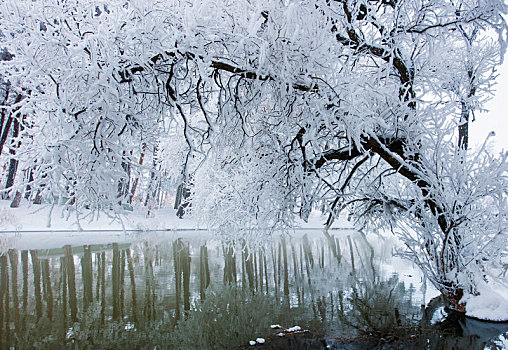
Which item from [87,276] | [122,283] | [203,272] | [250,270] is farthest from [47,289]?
[250,270]

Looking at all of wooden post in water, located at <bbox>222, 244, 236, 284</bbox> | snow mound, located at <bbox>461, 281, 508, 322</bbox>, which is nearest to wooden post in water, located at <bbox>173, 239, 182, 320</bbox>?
wooden post in water, located at <bbox>222, 244, 236, 284</bbox>

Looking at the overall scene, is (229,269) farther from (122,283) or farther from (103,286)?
(103,286)

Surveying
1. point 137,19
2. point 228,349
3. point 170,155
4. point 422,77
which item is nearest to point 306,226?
point 170,155

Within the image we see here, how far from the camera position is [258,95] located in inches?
189

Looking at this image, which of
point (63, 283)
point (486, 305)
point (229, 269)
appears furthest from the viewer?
point (229, 269)

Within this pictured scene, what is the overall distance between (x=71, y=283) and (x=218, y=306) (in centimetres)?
389

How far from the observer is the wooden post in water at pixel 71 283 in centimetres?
679

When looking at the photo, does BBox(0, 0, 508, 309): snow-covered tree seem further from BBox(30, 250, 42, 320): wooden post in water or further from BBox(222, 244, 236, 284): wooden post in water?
BBox(30, 250, 42, 320): wooden post in water

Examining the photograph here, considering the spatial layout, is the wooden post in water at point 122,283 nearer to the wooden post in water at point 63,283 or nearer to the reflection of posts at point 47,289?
the wooden post in water at point 63,283

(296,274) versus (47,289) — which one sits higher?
(47,289)

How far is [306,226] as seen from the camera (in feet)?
90.2

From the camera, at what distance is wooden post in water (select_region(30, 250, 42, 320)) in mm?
6859

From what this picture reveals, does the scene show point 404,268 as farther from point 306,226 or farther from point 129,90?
point 306,226

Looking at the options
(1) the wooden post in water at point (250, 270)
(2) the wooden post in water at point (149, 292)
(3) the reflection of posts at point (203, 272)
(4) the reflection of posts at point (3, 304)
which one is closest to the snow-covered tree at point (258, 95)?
(1) the wooden post in water at point (250, 270)
